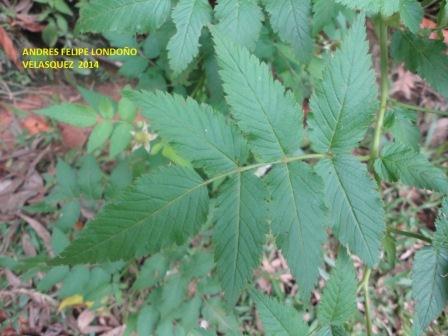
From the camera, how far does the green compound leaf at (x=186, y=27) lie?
1.27 metres

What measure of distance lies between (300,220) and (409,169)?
0.34 metres

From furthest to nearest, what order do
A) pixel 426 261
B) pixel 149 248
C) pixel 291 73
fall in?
pixel 291 73
pixel 426 261
pixel 149 248

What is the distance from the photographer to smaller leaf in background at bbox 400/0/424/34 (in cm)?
128

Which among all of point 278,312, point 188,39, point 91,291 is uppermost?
point 188,39

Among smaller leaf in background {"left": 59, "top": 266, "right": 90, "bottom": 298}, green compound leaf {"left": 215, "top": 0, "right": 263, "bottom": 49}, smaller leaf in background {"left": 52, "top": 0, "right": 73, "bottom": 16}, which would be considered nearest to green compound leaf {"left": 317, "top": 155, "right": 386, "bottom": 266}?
green compound leaf {"left": 215, "top": 0, "right": 263, "bottom": 49}

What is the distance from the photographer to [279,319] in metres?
1.19

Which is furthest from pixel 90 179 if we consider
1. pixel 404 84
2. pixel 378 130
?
pixel 404 84

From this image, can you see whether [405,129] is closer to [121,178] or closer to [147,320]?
[121,178]

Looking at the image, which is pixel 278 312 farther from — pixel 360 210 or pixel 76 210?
pixel 76 210

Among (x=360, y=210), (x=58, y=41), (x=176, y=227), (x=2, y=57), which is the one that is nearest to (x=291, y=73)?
(x=360, y=210)

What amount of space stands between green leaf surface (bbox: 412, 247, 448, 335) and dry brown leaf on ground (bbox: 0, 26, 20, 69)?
244 cm

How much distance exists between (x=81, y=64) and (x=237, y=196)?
6.18 feet

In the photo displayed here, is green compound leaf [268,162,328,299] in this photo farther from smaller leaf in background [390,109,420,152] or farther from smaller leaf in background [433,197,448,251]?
smaller leaf in background [390,109,420,152]

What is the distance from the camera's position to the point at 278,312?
3.93 ft
